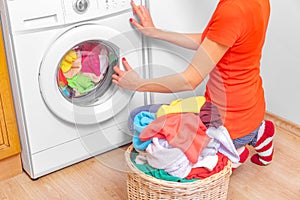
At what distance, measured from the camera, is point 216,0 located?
2248 mm

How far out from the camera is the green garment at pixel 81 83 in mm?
2072

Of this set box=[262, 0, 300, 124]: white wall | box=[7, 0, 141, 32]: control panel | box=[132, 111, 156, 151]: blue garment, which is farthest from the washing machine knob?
box=[262, 0, 300, 124]: white wall

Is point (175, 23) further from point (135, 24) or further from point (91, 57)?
point (91, 57)

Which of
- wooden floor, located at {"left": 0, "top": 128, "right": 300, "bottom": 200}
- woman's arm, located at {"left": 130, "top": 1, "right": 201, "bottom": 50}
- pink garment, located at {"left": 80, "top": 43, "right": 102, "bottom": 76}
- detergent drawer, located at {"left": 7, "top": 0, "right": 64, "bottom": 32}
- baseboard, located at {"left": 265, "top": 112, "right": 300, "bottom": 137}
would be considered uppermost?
detergent drawer, located at {"left": 7, "top": 0, "right": 64, "bottom": 32}

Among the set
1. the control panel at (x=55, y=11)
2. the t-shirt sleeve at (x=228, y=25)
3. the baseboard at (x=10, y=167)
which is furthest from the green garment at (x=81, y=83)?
the t-shirt sleeve at (x=228, y=25)

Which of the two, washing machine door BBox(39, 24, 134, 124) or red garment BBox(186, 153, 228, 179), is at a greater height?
washing machine door BBox(39, 24, 134, 124)

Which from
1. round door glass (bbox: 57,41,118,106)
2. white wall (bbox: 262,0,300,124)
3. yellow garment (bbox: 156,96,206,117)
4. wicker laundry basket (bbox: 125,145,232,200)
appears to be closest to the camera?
wicker laundry basket (bbox: 125,145,232,200)

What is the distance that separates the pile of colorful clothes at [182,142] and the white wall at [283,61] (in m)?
0.62

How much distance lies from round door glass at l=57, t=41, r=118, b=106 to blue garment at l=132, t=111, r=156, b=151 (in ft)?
1.14

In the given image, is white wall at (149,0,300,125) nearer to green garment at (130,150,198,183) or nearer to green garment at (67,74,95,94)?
green garment at (67,74,95,94)

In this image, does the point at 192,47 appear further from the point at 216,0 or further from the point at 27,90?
the point at 27,90

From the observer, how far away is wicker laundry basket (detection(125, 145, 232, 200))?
168cm

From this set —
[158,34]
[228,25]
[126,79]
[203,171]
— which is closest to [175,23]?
[158,34]

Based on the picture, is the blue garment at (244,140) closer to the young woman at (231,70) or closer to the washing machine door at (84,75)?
the young woman at (231,70)
